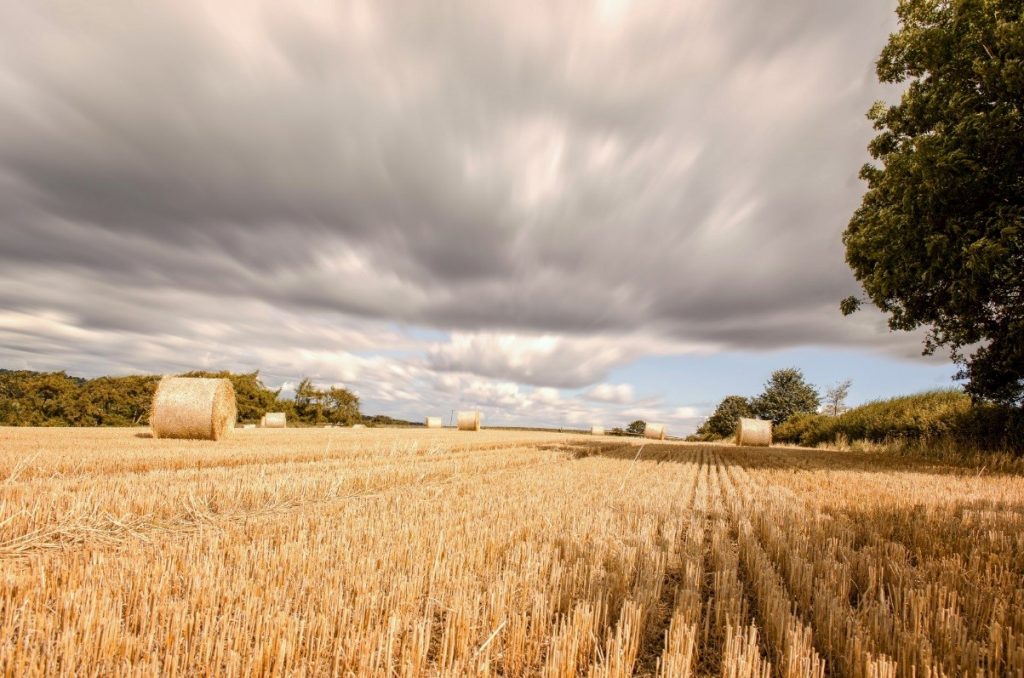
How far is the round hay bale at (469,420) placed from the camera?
40.1 meters

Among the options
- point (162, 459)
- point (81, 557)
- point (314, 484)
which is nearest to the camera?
point (81, 557)

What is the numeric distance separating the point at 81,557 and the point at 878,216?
2036 centimetres

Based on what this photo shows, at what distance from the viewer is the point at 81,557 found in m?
3.89

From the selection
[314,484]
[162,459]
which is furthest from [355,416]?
[314,484]

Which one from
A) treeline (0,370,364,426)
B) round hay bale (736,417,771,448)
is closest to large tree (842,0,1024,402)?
round hay bale (736,417,771,448)

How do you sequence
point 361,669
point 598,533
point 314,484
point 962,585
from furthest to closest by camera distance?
point 314,484 < point 598,533 < point 962,585 < point 361,669

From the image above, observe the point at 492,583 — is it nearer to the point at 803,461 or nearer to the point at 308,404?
the point at 803,461

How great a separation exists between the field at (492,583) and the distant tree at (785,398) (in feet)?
218

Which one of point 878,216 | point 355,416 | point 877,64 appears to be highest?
point 877,64

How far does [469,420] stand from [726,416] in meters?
54.0

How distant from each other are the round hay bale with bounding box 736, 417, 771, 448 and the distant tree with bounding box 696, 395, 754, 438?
4337 centimetres

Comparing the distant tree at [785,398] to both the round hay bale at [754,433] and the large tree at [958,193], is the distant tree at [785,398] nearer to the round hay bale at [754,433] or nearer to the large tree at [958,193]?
the round hay bale at [754,433]

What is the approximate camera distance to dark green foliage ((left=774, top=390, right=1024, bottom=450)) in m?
16.1

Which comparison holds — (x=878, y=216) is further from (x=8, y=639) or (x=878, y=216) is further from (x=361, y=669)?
(x=8, y=639)
